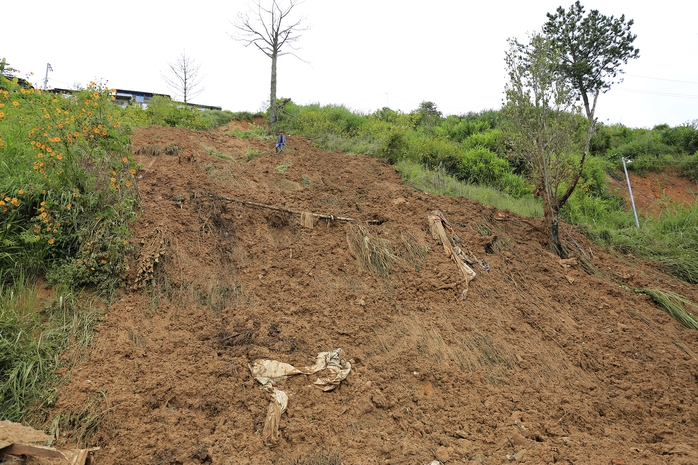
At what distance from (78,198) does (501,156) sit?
11.0m

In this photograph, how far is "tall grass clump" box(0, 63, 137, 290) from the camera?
372 cm

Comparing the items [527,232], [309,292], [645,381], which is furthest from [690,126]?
[309,292]

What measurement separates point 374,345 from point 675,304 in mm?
4096

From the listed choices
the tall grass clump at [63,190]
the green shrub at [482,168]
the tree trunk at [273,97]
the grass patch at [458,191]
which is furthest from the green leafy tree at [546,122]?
the tree trunk at [273,97]

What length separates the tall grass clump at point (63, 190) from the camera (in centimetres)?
372

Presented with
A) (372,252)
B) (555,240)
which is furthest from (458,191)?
(372,252)

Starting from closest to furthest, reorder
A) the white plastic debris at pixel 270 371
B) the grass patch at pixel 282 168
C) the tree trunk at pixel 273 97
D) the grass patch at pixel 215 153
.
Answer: the white plastic debris at pixel 270 371 → the grass patch at pixel 282 168 → the grass patch at pixel 215 153 → the tree trunk at pixel 273 97

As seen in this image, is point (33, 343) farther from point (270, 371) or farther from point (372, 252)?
point (372, 252)

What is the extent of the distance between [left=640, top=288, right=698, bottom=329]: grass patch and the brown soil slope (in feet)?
0.48

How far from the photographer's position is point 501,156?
1205 cm

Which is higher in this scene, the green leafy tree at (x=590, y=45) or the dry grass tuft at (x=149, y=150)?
the green leafy tree at (x=590, y=45)

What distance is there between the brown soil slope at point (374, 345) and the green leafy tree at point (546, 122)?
0.68 meters

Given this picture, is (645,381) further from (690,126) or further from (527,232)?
(690,126)

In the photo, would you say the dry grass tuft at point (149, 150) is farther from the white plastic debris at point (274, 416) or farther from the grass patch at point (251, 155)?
the white plastic debris at point (274, 416)
